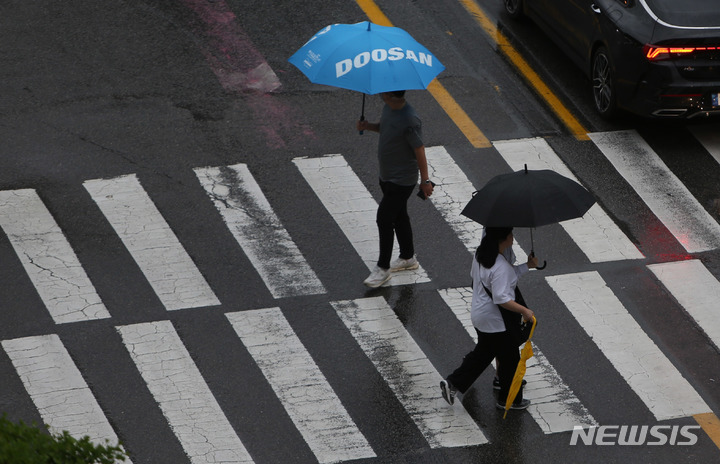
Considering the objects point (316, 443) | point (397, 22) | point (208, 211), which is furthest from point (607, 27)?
point (316, 443)

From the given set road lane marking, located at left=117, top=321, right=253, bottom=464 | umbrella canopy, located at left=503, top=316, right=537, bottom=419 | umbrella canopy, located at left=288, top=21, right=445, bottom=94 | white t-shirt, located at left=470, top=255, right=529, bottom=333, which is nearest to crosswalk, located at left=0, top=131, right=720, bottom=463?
road lane marking, located at left=117, top=321, right=253, bottom=464

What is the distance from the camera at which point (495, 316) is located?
27.9ft

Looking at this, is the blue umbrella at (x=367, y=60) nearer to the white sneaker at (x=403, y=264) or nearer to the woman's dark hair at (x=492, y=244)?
the woman's dark hair at (x=492, y=244)

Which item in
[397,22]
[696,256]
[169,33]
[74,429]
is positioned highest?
[169,33]

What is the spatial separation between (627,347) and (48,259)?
5.20 metres

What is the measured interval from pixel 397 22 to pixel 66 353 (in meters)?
6.79

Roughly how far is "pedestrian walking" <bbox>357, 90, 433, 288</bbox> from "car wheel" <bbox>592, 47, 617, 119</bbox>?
3597 mm

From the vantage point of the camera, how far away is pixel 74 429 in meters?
8.71

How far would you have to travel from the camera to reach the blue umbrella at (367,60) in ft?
30.9

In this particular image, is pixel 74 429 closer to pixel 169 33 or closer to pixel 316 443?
pixel 316 443

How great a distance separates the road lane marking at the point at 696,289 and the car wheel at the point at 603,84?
102 inches

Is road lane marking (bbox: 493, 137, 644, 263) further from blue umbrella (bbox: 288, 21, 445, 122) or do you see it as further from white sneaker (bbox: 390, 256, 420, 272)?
blue umbrella (bbox: 288, 21, 445, 122)

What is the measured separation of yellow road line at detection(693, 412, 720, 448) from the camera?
29.1 feet

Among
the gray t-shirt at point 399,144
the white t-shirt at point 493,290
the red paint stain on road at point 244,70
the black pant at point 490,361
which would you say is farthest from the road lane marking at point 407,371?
the red paint stain on road at point 244,70
